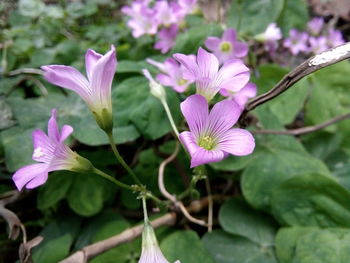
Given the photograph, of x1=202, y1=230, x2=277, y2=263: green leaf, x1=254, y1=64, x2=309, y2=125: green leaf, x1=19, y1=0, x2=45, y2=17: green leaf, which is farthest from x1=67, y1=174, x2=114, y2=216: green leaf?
x1=19, y1=0, x2=45, y2=17: green leaf

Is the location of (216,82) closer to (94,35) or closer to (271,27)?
(271,27)

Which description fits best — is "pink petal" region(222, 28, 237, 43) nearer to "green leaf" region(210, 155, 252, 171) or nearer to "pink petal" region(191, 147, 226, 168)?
"green leaf" region(210, 155, 252, 171)

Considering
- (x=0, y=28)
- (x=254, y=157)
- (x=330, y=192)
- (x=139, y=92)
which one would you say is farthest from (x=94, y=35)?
(x=330, y=192)

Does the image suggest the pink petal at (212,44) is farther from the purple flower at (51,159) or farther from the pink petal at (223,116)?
the purple flower at (51,159)

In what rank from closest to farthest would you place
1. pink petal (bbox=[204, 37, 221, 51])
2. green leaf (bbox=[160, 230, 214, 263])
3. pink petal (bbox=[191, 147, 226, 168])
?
pink petal (bbox=[191, 147, 226, 168])
green leaf (bbox=[160, 230, 214, 263])
pink petal (bbox=[204, 37, 221, 51])

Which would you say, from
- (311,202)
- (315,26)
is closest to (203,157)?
(311,202)
